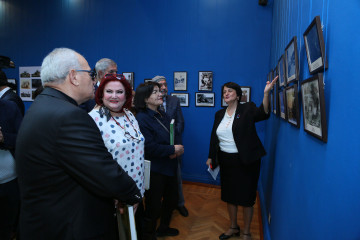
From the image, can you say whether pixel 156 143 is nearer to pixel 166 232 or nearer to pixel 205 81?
pixel 166 232

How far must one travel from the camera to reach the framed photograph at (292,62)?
5.41ft

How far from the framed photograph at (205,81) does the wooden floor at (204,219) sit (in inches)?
81.3

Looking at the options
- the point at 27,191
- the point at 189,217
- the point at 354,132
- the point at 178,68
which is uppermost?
the point at 178,68

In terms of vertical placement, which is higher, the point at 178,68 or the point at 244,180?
the point at 178,68

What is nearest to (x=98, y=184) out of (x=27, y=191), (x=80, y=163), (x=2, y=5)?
(x=80, y=163)

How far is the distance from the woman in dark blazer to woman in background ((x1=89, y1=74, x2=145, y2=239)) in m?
1.23

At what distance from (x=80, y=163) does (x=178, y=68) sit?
13.2ft

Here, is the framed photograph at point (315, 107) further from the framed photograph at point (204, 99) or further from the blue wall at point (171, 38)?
the framed photograph at point (204, 99)

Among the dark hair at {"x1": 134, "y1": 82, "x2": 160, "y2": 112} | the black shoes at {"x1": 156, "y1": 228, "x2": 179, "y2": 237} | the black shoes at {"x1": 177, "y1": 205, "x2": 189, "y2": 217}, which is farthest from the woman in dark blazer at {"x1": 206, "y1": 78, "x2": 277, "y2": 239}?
the dark hair at {"x1": 134, "y1": 82, "x2": 160, "y2": 112}

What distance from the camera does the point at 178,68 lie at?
4941 mm

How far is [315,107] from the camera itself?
1.16 m

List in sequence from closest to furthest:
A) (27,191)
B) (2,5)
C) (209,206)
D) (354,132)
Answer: (354,132) → (27,191) → (209,206) → (2,5)

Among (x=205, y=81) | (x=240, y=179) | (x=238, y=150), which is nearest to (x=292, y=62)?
(x=238, y=150)

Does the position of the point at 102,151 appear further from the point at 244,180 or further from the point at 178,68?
the point at 178,68
